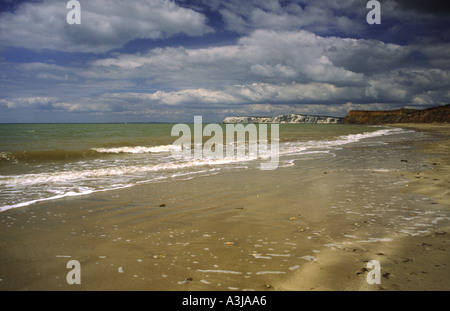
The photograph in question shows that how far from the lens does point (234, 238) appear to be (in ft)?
13.0

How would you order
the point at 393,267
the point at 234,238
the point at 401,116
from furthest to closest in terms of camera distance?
1. the point at 401,116
2. the point at 234,238
3. the point at 393,267

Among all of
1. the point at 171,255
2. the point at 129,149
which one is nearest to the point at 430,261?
the point at 171,255

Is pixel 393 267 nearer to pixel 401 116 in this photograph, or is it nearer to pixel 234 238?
pixel 234 238

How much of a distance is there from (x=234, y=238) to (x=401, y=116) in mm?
145108

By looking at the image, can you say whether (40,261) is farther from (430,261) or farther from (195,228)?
(430,261)

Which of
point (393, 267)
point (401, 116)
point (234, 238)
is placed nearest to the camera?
point (393, 267)

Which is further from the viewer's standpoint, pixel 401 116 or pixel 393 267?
pixel 401 116

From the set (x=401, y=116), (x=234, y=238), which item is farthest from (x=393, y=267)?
(x=401, y=116)

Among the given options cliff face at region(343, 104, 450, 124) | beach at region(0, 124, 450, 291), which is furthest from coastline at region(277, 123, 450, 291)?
cliff face at region(343, 104, 450, 124)

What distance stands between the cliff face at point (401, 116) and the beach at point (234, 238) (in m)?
118

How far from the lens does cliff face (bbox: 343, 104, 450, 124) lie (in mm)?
98312

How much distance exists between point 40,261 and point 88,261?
0.62m

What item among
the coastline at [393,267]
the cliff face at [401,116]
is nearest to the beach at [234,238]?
the coastline at [393,267]

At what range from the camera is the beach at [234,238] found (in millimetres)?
2812
